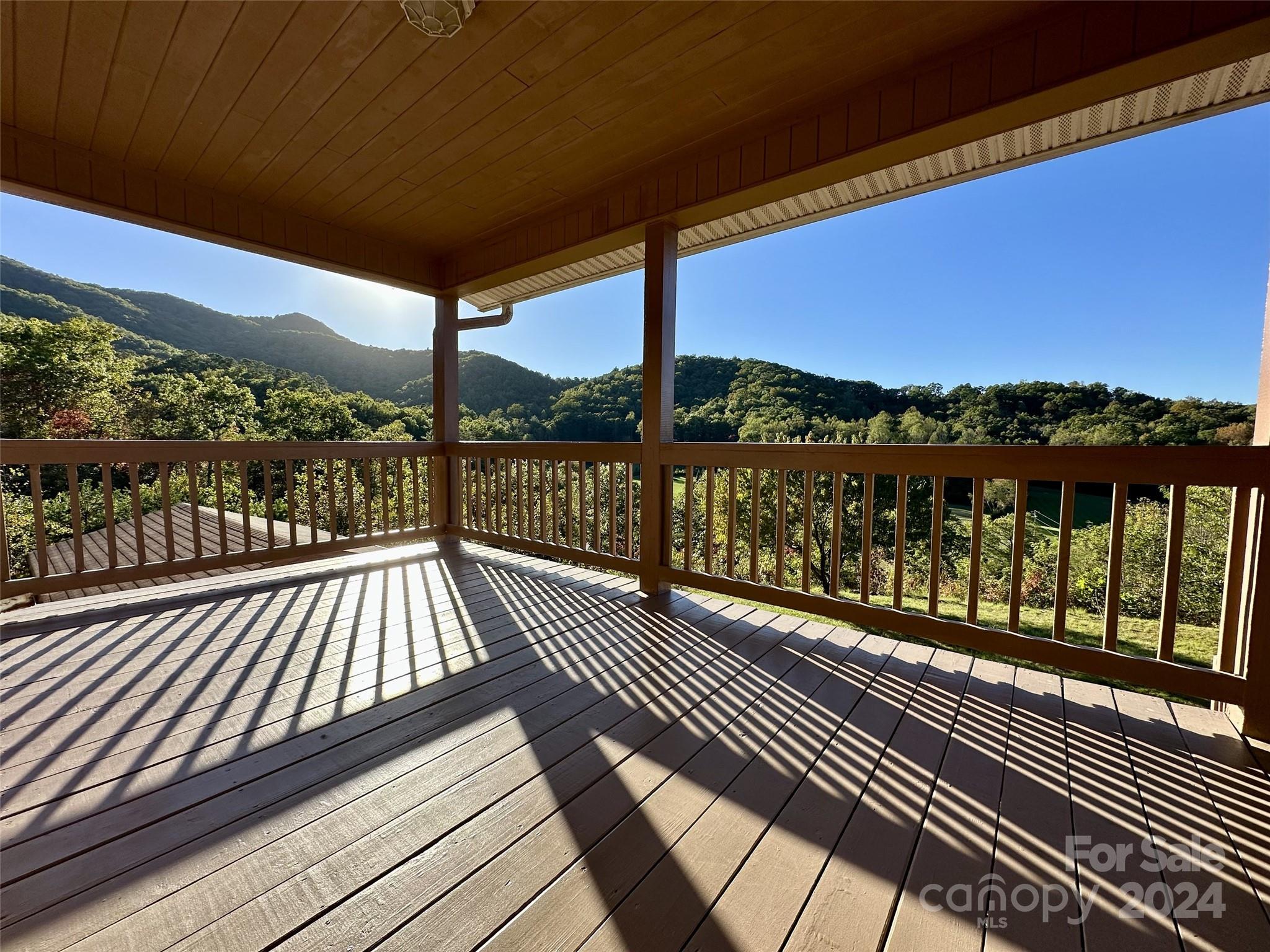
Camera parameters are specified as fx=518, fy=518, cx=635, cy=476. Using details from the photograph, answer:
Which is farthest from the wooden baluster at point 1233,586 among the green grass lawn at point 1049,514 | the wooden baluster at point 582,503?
the green grass lawn at point 1049,514

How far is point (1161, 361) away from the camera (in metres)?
14.7

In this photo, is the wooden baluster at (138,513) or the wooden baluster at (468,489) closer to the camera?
the wooden baluster at (138,513)

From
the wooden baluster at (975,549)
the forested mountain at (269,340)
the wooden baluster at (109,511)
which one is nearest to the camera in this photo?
the wooden baluster at (975,549)

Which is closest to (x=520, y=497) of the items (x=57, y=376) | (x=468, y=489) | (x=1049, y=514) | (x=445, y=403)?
(x=468, y=489)

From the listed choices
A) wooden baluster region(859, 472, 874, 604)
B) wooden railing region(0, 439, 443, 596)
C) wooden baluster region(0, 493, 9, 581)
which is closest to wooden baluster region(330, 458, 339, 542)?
wooden railing region(0, 439, 443, 596)

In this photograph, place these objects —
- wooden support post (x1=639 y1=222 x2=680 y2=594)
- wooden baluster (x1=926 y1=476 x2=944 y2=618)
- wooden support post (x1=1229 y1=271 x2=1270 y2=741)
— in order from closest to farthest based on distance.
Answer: wooden support post (x1=1229 y1=271 x2=1270 y2=741), wooden baluster (x1=926 y1=476 x2=944 y2=618), wooden support post (x1=639 y1=222 x2=680 y2=594)

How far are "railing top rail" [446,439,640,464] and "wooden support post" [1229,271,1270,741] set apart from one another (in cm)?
238

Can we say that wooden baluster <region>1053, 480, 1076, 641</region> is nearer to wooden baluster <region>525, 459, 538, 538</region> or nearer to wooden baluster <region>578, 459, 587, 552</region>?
wooden baluster <region>578, 459, 587, 552</region>

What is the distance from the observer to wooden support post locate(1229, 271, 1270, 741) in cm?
157

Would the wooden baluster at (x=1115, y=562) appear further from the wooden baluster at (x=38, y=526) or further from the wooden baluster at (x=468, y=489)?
the wooden baluster at (x=38, y=526)

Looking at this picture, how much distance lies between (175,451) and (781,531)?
3330 millimetres

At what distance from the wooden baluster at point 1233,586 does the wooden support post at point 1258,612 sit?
1 centimetres

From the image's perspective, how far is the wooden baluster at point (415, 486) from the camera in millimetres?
3963

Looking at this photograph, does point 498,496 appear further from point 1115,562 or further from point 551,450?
point 1115,562
